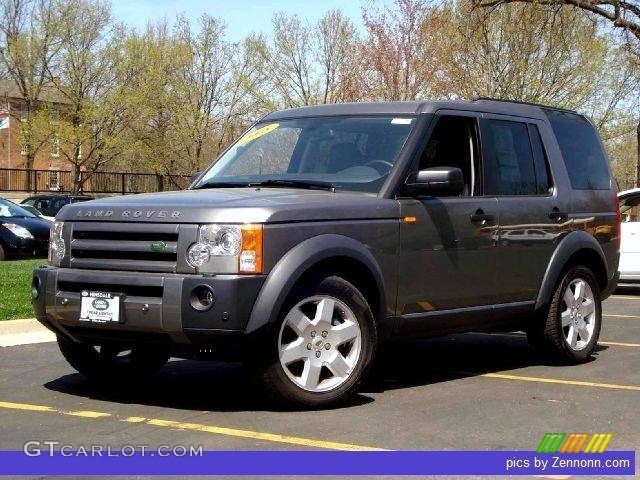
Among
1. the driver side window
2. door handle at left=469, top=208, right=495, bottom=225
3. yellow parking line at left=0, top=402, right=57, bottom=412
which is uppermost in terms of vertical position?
the driver side window

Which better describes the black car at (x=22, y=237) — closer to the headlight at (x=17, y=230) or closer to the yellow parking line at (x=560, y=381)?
the headlight at (x=17, y=230)

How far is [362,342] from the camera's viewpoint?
20.6ft

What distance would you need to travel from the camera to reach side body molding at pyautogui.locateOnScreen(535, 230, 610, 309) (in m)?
7.88

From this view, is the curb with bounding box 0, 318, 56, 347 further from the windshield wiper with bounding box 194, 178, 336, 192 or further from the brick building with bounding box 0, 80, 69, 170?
the brick building with bounding box 0, 80, 69, 170

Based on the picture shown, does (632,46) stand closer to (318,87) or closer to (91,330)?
(91,330)

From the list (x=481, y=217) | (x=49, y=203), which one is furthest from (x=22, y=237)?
(x=49, y=203)

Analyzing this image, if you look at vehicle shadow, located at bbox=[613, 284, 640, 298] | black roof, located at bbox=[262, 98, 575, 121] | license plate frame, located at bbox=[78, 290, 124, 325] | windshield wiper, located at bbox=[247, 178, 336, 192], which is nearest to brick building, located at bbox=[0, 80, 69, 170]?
vehicle shadow, located at bbox=[613, 284, 640, 298]

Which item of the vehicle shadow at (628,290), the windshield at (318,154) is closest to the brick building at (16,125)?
the vehicle shadow at (628,290)

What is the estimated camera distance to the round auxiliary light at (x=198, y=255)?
230 inches

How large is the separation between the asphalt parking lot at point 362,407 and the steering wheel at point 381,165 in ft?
4.87

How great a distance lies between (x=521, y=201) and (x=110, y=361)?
3.26 meters

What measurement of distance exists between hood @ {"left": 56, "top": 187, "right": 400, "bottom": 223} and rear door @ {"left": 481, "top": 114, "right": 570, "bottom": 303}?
124cm

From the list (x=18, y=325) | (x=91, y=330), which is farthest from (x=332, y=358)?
(x=18, y=325)

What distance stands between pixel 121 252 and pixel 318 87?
45.0 m
